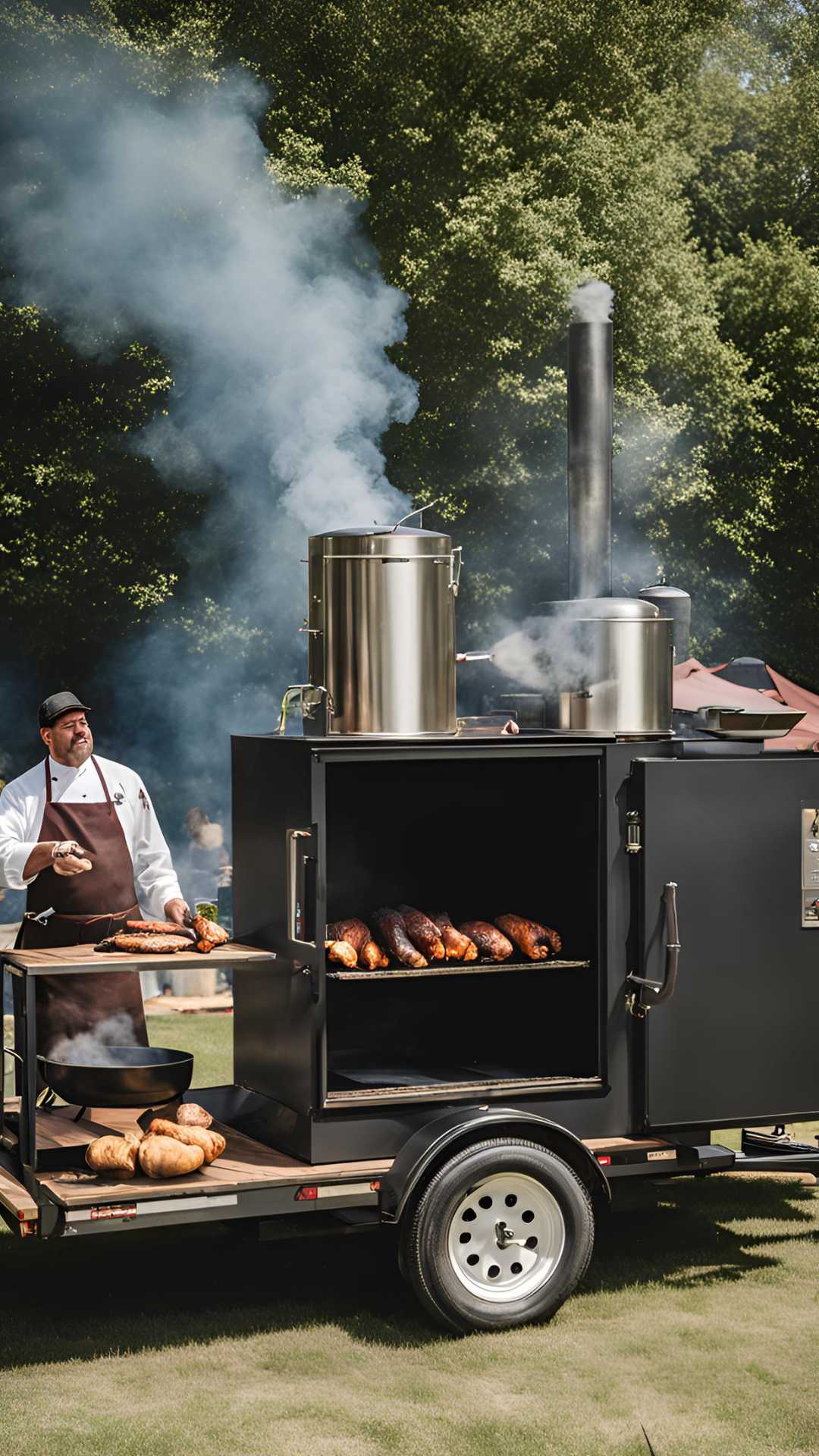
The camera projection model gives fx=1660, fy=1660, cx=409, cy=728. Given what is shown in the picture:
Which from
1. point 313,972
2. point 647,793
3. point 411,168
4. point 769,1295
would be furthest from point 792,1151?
point 411,168

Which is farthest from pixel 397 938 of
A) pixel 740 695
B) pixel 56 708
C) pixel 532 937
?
pixel 740 695

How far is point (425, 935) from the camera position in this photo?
5.48 metres

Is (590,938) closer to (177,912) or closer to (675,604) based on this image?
(177,912)

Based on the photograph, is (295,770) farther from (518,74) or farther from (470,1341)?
(518,74)

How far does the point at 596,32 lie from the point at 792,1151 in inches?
728

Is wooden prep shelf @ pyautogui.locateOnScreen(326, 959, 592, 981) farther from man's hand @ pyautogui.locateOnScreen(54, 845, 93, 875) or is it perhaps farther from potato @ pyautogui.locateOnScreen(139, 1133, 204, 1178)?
man's hand @ pyautogui.locateOnScreen(54, 845, 93, 875)

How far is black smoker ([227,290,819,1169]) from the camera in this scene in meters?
5.13

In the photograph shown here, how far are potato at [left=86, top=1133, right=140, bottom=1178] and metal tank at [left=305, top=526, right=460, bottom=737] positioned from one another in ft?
4.60

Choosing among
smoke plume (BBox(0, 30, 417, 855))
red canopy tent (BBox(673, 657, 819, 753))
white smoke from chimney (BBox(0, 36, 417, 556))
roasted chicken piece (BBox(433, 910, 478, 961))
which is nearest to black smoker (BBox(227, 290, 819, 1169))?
roasted chicken piece (BBox(433, 910, 478, 961))

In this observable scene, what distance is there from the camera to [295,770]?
16.9 feet

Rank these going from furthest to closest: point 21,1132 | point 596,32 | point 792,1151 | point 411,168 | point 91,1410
A: point 596,32 → point 411,168 → point 792,1151 → point 21,1132 → point 91,1410

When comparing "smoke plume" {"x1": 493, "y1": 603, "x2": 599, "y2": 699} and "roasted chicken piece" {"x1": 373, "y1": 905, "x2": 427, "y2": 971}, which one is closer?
"roasted chicken piece" {"x1": 373, "y1": 905, "x2": 427, "y2": 971}

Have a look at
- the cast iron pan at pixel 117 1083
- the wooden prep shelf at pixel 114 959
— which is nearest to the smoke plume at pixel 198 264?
the wooden prep shelf at pixel 114 959

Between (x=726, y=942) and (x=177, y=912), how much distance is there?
1.87 metres
